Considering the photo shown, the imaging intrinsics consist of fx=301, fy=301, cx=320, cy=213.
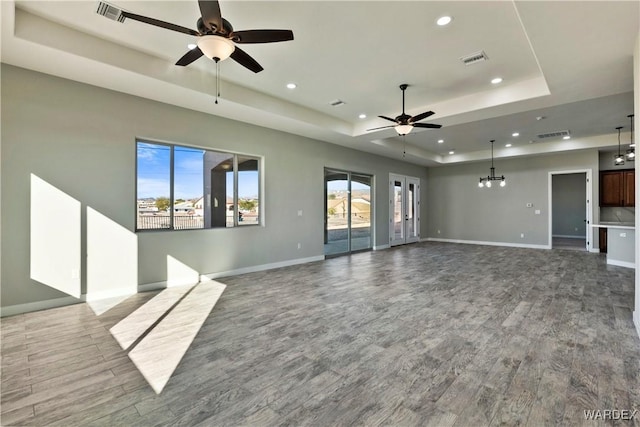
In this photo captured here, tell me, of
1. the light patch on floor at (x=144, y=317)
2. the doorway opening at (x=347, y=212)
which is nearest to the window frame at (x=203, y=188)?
the light patch on floor at (x=144, y=317)

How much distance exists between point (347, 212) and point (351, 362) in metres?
6.35

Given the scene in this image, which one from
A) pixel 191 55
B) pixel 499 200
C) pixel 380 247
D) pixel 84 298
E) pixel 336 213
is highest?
pixel 191 55

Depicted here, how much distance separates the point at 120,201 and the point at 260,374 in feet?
12.1

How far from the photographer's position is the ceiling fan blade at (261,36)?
2629 mm

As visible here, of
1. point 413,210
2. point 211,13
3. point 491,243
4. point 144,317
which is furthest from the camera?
point 413,210

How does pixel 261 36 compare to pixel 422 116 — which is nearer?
pixel 261 36

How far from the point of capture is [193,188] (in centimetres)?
559

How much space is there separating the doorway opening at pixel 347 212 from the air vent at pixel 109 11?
5.41 meters

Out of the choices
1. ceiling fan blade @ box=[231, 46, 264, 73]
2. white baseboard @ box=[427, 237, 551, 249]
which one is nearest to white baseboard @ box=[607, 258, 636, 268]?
white baseboard @ box=[427, 237, 551, 249]

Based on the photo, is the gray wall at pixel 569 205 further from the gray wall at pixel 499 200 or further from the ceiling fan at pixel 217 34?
the ceiling fan at pixel 217 34

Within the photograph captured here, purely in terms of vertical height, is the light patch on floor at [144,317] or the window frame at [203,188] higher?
the window frame at [203,188]

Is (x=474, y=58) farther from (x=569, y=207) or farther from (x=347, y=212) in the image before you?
(x=569, y=207)

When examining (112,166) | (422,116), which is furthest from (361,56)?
(112,166)

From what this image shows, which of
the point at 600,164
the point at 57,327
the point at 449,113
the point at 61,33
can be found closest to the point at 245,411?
the point at 57,327
